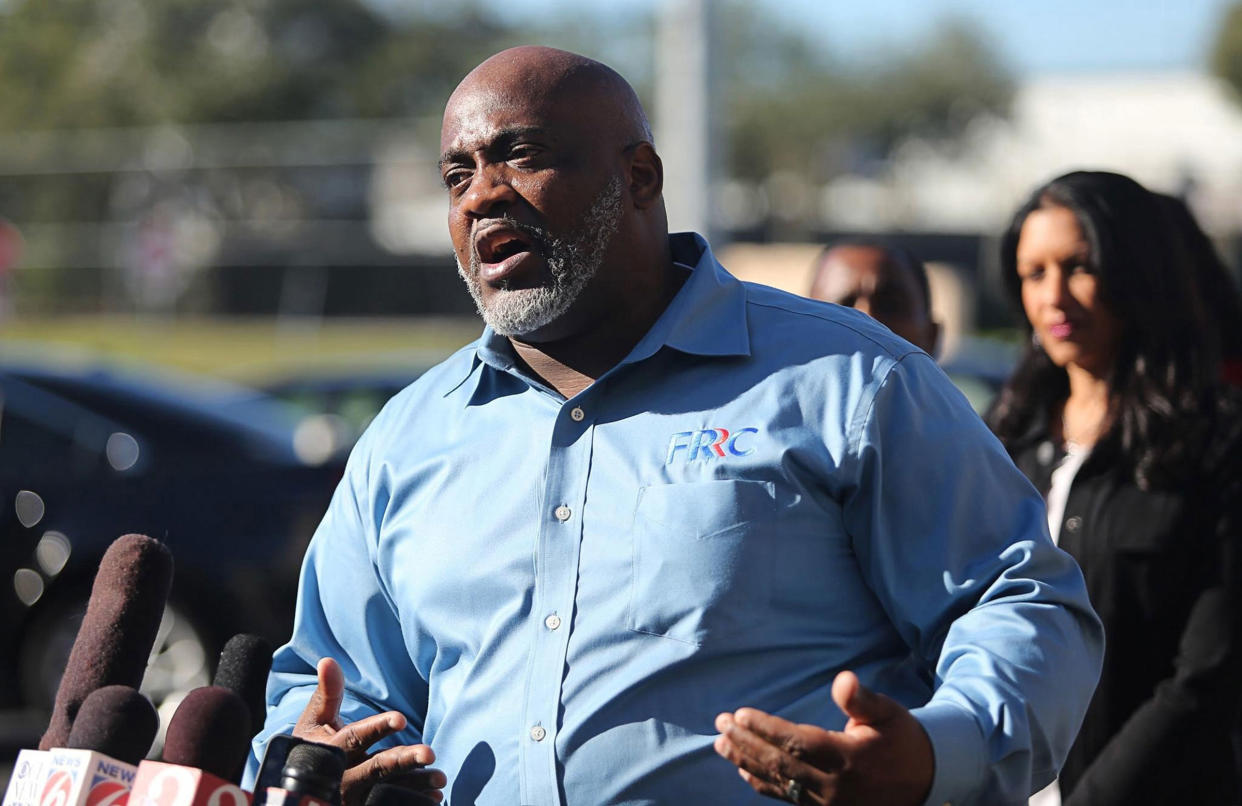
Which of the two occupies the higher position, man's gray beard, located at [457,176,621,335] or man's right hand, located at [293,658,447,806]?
man's gray beard, located at [457,176,621,335]

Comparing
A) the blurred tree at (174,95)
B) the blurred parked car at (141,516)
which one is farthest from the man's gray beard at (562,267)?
the blurred tree at (174,95)

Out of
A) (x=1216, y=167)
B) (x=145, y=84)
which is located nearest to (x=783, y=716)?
(x=145, y=84)

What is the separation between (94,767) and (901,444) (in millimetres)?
1155

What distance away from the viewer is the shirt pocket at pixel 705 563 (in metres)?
2.46

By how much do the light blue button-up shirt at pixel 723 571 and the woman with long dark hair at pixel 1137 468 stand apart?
3.79 ft

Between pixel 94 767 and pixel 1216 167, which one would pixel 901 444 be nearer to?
pixel 94 767

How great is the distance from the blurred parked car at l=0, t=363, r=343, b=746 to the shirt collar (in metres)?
5.24

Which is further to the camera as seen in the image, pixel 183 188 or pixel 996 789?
pixel 183 188

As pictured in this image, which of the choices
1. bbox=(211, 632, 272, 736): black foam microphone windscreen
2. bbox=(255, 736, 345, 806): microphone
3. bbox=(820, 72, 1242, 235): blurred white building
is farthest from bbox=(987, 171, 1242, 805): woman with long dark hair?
bbox=(820, 72, 1242, 235): blurred white building

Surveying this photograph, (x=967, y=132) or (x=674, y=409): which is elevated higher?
(x=967, y=132)

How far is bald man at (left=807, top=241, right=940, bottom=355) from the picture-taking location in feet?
15.3

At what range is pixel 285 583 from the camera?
8117 millimetres

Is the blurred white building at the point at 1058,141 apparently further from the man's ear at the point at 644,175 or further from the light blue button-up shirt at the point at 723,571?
the light blue button-up shirt at the point at 723,571

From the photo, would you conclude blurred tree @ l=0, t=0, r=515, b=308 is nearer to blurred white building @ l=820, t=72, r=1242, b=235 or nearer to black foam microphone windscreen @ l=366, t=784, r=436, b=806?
blurred white building @ l=820, t=72, r=1242, b=235
